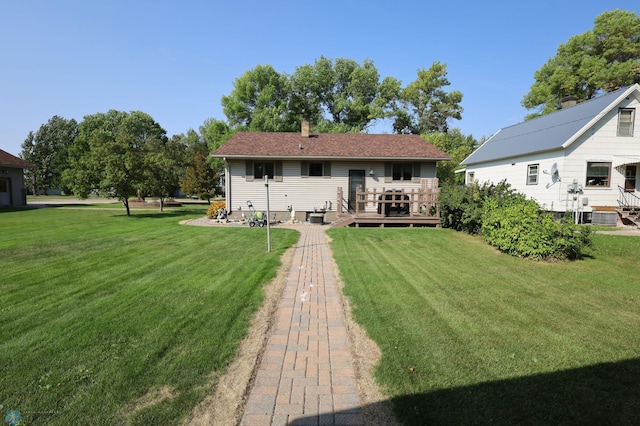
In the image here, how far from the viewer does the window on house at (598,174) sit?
1509cm

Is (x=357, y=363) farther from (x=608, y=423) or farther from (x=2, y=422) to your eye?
(x=2, y=422)

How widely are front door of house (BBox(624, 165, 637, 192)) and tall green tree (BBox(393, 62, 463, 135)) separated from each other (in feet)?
75.2

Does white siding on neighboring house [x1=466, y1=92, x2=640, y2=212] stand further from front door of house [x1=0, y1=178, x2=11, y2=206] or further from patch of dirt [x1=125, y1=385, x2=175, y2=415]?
front door of house [x1=0, y1=178, x2=11, y2=206]

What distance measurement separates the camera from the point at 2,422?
234cm

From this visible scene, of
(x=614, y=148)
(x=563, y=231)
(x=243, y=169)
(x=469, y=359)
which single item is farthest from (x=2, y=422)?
(x=614, y=148)

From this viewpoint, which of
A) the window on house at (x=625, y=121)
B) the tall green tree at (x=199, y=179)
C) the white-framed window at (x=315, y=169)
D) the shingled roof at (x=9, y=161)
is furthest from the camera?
the tall green tree at (x=199, y=179)

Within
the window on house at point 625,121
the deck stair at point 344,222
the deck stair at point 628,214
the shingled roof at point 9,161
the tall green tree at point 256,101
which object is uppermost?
the tall green tree at point 256,101

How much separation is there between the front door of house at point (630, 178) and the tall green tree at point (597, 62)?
14.6 meters

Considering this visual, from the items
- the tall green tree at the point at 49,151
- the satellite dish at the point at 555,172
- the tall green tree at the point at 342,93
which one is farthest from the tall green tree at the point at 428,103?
the tall green tree at the point at 49,151

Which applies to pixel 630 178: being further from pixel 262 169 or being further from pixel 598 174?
pixel 262 169

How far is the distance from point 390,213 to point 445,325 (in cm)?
1171

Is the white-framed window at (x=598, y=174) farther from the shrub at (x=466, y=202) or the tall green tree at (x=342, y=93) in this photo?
the tall green tree at (x=342, y=93)

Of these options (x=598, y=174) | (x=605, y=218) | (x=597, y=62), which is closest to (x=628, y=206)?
(x=605, y=218)

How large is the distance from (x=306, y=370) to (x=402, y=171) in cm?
1623
